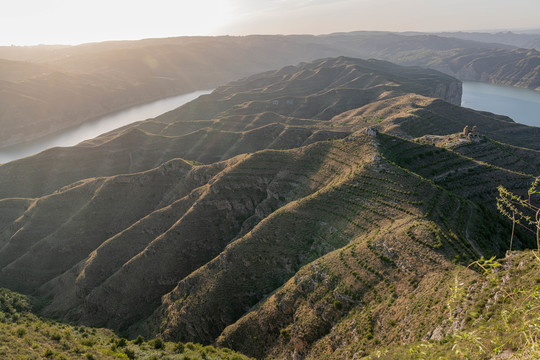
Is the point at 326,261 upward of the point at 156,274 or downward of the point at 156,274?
upward

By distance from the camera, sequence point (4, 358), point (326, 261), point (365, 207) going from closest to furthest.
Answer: point (4, 358)
point (326, 261)
point (365, 207)

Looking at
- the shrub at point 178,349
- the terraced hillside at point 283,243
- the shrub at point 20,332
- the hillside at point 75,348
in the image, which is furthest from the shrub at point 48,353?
A: the terraced hillside at point 283,243

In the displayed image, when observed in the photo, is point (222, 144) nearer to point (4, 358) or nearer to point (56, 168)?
point (56, 168)

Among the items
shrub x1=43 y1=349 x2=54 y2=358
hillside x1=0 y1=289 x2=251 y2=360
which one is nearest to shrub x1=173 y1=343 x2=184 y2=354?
hillside x1=0 y1=289 x2=251 y2=360

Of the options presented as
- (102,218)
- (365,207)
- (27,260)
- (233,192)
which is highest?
(365,207)

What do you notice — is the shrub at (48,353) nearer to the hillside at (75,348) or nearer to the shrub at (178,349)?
the hillside at (75,348)

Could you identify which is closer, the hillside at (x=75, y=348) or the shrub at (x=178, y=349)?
the hillside at (x=75, y=348)

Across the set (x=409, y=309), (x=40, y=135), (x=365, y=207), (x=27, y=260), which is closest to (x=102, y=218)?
(x=27, y=260)

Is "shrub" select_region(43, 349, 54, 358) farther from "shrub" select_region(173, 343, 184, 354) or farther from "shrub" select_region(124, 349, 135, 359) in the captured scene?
"shrub" select_region(173, 343, 184, 354)
